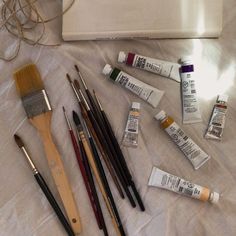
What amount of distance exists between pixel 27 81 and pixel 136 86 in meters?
0.18

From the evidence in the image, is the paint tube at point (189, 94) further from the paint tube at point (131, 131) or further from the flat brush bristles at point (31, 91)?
the flat brush bristles at point (31, 91)

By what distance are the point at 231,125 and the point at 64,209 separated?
1.00 feet

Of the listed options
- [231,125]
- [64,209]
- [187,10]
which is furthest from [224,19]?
[64,209]

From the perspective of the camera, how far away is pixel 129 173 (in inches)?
25.0

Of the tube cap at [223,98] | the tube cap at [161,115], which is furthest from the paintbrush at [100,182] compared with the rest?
the tube cap at [223,98]

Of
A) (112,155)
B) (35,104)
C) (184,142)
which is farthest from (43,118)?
(184,142)

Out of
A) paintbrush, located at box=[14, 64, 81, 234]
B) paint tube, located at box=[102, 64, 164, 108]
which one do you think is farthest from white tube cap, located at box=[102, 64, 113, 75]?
paintbrush, located at box=[14, 64, 81, 234]

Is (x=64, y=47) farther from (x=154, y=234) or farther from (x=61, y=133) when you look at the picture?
(x=154, y=234)

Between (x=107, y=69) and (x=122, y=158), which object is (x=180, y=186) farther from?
(x=107, y=69)

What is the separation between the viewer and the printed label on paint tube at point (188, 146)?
637 millimetres

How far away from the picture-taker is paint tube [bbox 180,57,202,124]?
65 centimetres

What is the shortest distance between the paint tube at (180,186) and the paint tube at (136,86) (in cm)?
12

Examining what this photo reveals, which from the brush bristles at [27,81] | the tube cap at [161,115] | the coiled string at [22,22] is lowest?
the tube cap at [161,115]

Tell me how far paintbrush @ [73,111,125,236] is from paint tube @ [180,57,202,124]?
16cm
